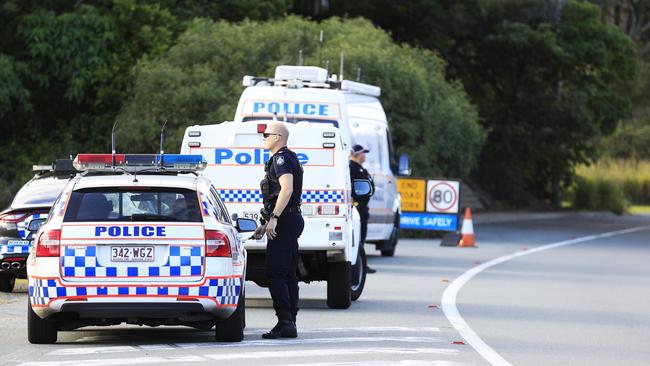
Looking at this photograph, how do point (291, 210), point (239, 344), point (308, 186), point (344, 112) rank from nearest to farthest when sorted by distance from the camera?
point (239, 344)
point (291, 210)
point (308, 186)
point (344, 112)

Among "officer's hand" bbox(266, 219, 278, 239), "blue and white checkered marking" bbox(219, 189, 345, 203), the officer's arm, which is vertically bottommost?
"officer's hand" bbox(266, 219, 278, 239)

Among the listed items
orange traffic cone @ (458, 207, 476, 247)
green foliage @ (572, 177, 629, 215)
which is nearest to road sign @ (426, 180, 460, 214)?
orange traffic cone @ (458, 207, 476, 247)

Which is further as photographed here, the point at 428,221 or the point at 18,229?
the point at 428,221

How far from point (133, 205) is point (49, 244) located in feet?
2.51

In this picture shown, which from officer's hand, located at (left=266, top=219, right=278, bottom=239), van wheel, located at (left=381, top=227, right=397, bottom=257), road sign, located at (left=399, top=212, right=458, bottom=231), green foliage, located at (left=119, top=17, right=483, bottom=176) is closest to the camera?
officer's hand, located at (left=266, top=219, right=278, bottom=239)

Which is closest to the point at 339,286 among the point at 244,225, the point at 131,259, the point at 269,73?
the point at 244,225

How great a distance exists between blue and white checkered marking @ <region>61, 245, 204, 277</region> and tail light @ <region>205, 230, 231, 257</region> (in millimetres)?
75

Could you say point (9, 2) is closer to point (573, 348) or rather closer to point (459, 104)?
point (459, 104)

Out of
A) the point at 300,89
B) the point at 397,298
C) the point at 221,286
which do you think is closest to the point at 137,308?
the point at 221,286

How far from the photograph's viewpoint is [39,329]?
40.7ft

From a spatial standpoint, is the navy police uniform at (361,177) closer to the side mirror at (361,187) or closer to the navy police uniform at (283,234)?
the side mirror at (361,187)

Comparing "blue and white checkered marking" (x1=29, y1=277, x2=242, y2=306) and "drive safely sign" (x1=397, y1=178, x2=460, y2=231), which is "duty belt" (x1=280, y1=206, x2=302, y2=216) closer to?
"blue and white checkered marking" (x1=29, y1=277, x2=242, y2=306)

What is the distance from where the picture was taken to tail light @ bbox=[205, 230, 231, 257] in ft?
39.9

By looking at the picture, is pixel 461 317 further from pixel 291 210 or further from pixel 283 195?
pixel 283 195
